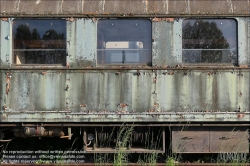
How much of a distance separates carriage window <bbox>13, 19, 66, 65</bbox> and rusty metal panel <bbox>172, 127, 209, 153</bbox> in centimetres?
248

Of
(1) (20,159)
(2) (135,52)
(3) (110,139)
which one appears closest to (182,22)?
(2) (135,52)

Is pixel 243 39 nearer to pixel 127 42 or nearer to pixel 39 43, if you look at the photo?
pixel 127 42

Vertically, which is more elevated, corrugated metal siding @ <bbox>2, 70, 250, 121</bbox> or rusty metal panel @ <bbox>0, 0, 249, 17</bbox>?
rusty metal panel @ <bbox>0, 0, 249, 17</bbox>

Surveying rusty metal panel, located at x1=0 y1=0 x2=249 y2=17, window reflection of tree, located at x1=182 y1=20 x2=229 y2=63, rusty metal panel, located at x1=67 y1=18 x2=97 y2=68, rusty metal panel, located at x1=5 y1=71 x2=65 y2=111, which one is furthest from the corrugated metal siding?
rusty metal panel, located at x1=0 y1=0 x2=249 y2=17

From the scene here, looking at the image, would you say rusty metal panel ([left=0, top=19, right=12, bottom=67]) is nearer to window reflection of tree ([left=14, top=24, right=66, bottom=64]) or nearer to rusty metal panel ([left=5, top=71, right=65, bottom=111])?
window reflection of tree ([left=14, top=24, right=66, bottom=64])

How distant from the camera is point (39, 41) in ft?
19.6

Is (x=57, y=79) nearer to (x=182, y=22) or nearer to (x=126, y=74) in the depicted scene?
(x=126, y=74)

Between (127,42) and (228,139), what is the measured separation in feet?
8.19

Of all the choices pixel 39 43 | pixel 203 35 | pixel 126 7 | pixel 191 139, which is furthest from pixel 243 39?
pixel 39 43

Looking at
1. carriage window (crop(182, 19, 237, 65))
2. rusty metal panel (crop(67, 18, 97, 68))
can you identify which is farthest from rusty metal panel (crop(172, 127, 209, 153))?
rusty metal panel (crop(67, 18, 97, 68))

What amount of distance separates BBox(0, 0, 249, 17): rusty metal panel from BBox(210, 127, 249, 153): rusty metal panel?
2.06 meters

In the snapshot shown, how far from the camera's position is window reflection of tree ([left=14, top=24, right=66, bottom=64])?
19.5ft

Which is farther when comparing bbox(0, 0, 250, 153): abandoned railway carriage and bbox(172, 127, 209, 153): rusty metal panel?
bbox(172, 127, 209, 153): rusty metal panel

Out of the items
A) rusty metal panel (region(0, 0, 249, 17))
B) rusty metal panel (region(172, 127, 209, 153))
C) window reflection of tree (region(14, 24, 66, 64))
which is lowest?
rusty metal panel (region(172, 127, 209, 153))
